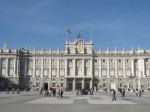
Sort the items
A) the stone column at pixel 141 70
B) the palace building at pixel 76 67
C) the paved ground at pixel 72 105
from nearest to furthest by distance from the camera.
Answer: the paved ground at pixel 72 105
the stone column at pixel 141 70
the palace building at pixel 76 67

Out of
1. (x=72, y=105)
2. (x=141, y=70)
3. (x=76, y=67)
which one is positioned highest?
(x=76, y=67)

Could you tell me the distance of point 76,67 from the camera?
11731cm

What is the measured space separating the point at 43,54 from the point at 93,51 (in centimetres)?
2116

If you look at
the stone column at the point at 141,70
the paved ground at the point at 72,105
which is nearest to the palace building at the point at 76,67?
the stone column at the point at 141,70

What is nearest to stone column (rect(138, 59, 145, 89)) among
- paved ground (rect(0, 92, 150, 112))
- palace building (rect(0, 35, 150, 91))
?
palace building (rect(0, 35, 150, 91))

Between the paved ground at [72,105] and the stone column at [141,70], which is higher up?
the stone column at [141,70]

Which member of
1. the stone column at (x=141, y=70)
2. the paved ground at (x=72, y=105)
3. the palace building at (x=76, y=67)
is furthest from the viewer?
the palace building at (x=76, y=67)

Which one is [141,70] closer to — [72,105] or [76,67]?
[76,67]

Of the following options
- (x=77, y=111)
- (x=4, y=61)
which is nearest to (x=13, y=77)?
(x=4, y=61)

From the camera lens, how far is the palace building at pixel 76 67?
11481 cm

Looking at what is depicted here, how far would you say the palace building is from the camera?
114812 mm

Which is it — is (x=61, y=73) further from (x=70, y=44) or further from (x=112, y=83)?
(x=112, y=83)

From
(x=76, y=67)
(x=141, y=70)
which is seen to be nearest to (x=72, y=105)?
(x=76, y=67)

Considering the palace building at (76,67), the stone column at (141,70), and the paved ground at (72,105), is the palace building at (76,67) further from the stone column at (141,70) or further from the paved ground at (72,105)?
the paved ground at (72,105)
